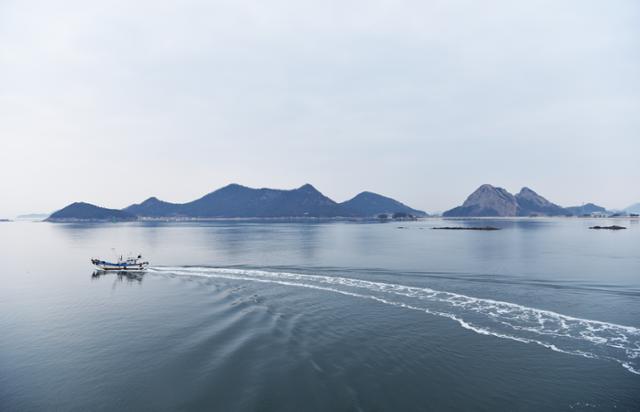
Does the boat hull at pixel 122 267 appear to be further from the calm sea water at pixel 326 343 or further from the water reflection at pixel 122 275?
the calm sea water at pixel 326 343

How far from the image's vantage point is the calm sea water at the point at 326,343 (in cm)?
2247

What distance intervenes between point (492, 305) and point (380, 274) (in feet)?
76.4

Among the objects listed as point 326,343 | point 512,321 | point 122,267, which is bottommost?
point 326,343

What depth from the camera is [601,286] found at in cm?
5106

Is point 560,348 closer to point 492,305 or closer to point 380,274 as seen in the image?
point 492,305

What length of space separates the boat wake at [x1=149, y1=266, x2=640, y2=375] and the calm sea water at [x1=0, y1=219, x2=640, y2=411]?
0.66 feet

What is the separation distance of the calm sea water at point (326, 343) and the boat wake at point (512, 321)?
0.20 metres

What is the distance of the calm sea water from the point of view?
22469mm

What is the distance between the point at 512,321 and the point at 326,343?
2161 centimetres

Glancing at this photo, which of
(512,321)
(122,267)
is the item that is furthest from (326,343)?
(122,267)

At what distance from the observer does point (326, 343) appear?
30953 millimetres

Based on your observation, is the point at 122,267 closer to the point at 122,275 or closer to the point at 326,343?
the point at 122,275

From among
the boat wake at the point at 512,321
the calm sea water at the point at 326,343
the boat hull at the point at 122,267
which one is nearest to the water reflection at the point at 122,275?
the boat hull at the point at 122,267

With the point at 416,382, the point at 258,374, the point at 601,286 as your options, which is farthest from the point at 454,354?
the point at 601,286
